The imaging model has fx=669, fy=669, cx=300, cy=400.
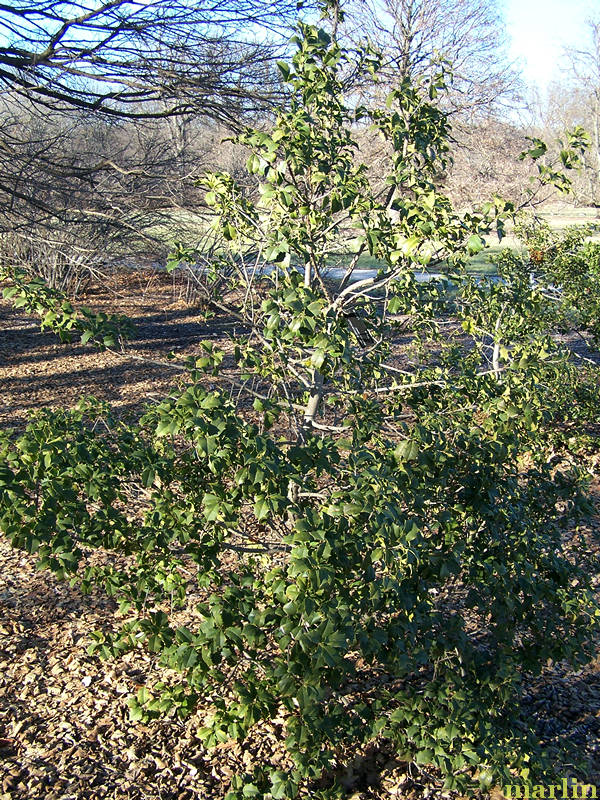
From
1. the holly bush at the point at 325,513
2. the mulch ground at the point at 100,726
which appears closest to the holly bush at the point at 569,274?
the mulch ground at the point at 100,726

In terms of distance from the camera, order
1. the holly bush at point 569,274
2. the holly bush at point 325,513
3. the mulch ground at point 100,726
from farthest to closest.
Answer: the holly bush at point 569,274, the mulch ground at point 100,726, the holly bush at point 325,513

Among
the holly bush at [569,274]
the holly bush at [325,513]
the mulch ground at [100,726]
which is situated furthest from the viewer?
the holly bush at [569,274]

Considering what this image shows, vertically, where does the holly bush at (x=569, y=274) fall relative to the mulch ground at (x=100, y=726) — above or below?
above

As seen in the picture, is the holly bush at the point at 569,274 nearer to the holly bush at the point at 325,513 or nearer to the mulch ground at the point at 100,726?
the mulch ground at the point at 100,726

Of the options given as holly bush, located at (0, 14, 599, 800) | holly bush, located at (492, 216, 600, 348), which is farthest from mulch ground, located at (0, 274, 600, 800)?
holly bush, located at (492, 216, 600, 348)

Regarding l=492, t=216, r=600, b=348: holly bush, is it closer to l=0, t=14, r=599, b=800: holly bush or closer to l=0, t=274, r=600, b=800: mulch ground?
l=0, t=274, r=600, b=800: mulch ground

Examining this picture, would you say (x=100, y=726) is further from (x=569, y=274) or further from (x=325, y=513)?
(x=569, y=274)

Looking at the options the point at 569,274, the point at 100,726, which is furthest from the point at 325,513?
the point at 569,274

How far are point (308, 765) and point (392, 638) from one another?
0.46 meters

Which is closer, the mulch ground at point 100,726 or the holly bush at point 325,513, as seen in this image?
the holly bush at point 325,513

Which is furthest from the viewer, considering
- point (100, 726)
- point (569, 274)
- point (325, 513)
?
point (569, 274)

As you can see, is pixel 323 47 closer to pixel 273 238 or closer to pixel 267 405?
pixel 273 238

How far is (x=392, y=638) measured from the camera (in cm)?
214

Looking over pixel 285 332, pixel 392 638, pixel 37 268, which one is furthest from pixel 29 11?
pixel 37 268
